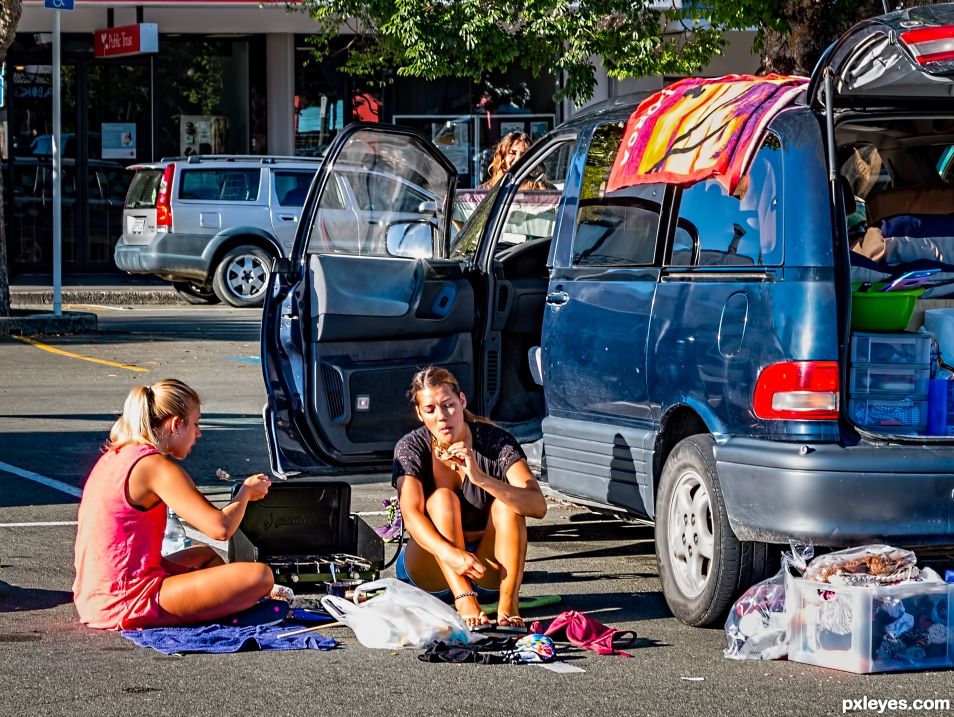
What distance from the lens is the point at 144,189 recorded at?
2088cm

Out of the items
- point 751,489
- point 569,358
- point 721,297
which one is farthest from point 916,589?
point 569,358

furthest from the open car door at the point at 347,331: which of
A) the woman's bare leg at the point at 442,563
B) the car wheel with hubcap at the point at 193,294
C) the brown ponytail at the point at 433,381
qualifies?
the car wheel with hubcap at the point at 193,294

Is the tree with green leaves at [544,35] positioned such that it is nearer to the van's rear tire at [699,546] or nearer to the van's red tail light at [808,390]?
the van's rear tire at [699,546]

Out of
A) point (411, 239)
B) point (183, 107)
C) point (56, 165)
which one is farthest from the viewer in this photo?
point (183, 107)

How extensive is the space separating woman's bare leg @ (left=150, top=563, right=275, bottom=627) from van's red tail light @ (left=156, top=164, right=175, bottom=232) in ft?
48.2

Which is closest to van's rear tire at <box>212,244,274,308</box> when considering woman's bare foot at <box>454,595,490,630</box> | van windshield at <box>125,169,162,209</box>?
van windshield at <box>125,169,162,209</box>

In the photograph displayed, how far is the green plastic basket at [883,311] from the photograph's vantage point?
20.6 ft

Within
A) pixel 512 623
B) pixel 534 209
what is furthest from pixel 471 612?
pixel 534 209

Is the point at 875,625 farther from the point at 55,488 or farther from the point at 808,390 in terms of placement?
the point at 55,488

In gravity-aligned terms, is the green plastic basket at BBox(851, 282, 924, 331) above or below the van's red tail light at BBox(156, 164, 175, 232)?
below

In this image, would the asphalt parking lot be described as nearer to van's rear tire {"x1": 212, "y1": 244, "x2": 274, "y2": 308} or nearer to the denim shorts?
the denim shorts

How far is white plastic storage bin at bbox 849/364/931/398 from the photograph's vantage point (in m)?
6.07

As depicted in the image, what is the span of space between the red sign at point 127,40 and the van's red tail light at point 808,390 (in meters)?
17.8

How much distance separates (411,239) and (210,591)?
9.50ft
